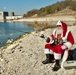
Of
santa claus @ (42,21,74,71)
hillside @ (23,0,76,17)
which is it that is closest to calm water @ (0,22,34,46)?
santa claus @ (42,21,74,71)

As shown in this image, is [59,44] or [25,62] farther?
[25,62]

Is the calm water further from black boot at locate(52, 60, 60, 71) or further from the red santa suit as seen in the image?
black boot at locate(52, 60, 60, 71)

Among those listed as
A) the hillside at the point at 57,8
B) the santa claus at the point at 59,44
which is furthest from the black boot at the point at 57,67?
the hillside at the point at 57,8

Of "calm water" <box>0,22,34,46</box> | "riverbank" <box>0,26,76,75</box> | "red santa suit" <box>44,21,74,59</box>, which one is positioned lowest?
"calm water" <box>0,22,34,46</box>

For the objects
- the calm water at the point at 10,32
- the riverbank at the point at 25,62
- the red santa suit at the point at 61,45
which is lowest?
the calm water at the point at 10,32

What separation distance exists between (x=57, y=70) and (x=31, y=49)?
2180mm

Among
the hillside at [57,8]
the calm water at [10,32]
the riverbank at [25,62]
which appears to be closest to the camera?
the riverbank at [25,62]

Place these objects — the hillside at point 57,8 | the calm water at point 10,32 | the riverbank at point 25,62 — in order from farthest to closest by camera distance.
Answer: the hillside at point 57,8, the calm water at point 10,32, the riverbank at point 25,62

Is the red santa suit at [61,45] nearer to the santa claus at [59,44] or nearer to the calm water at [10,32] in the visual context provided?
the santa claus at [59,44]

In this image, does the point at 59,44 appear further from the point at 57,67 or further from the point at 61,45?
the point at 57,67

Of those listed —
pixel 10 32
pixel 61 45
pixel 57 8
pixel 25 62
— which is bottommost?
pixel 10 32

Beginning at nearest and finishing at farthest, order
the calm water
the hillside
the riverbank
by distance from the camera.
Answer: the riverbank → the calm water → the hillside

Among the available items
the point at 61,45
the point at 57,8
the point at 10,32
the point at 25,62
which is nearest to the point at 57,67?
the point at 61,45

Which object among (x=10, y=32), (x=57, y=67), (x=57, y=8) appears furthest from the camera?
(x=57, y=8)
